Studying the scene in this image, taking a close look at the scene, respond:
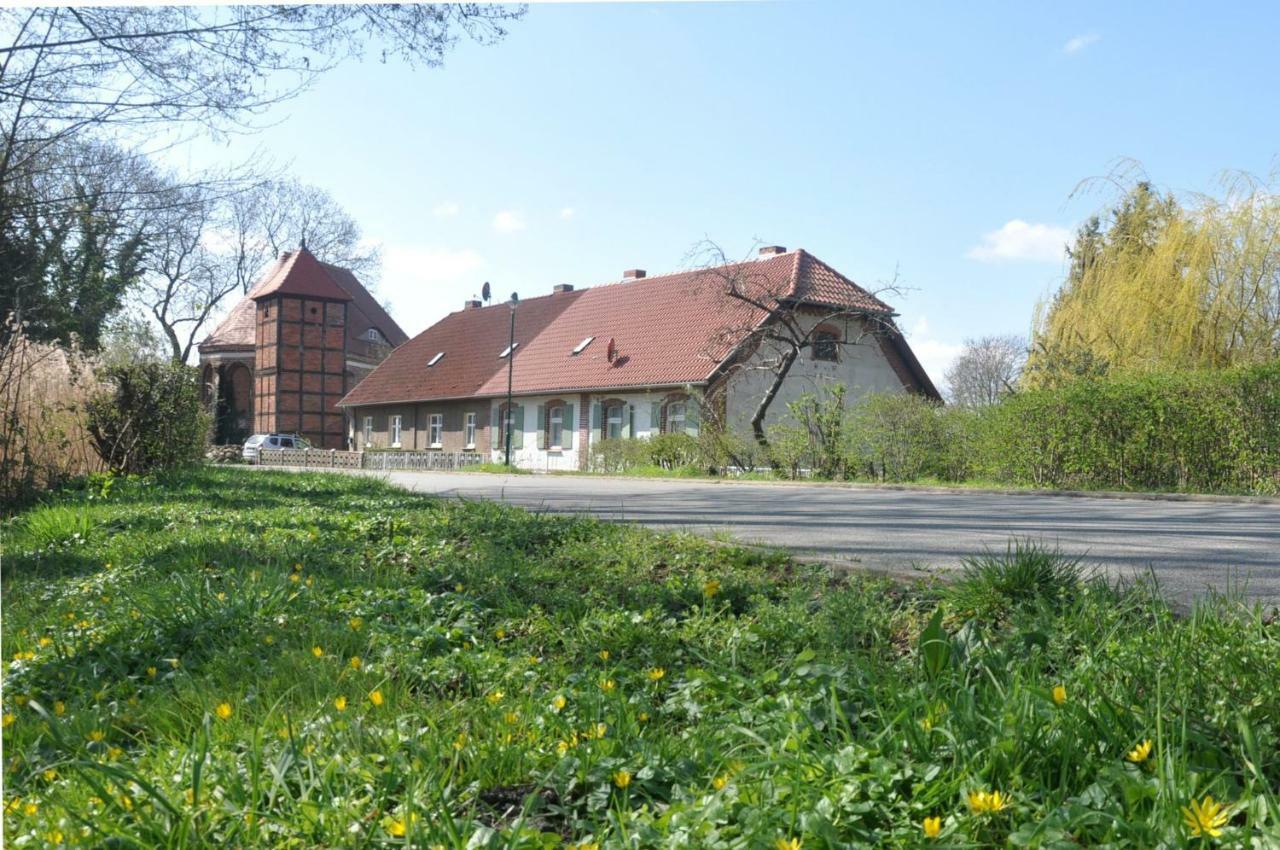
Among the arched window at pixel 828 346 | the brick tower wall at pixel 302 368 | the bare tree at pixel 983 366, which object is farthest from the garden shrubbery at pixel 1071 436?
the bare tree at pixel 983 366

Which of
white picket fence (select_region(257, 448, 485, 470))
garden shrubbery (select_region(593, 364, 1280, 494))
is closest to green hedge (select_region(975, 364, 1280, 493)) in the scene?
garden shrubbery (select_region(593, 364, 1280, 494))

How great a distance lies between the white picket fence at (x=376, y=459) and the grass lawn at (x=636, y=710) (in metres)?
33.3

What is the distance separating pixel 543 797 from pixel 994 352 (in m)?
65.2

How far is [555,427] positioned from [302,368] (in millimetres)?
15880

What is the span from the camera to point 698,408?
98.5ft

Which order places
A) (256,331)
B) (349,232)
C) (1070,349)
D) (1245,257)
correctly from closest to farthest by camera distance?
(349,232) < (1245,257) < (1070,349) < (256,331)

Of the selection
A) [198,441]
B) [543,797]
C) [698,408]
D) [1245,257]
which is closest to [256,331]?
[698,408]

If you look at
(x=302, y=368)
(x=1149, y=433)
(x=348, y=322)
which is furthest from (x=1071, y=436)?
Result: (x=348, y=322)

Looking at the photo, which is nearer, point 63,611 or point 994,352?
point 63,611

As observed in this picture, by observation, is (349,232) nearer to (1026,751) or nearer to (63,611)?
(63,611)

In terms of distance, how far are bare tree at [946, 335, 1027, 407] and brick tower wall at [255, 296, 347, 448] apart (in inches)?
1338

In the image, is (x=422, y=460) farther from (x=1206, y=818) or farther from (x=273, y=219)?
(x=1206, y=818)

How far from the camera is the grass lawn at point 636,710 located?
8.32 feet

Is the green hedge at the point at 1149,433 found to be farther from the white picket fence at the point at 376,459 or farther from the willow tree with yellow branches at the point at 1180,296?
the white picket fence at the point at 376,459
